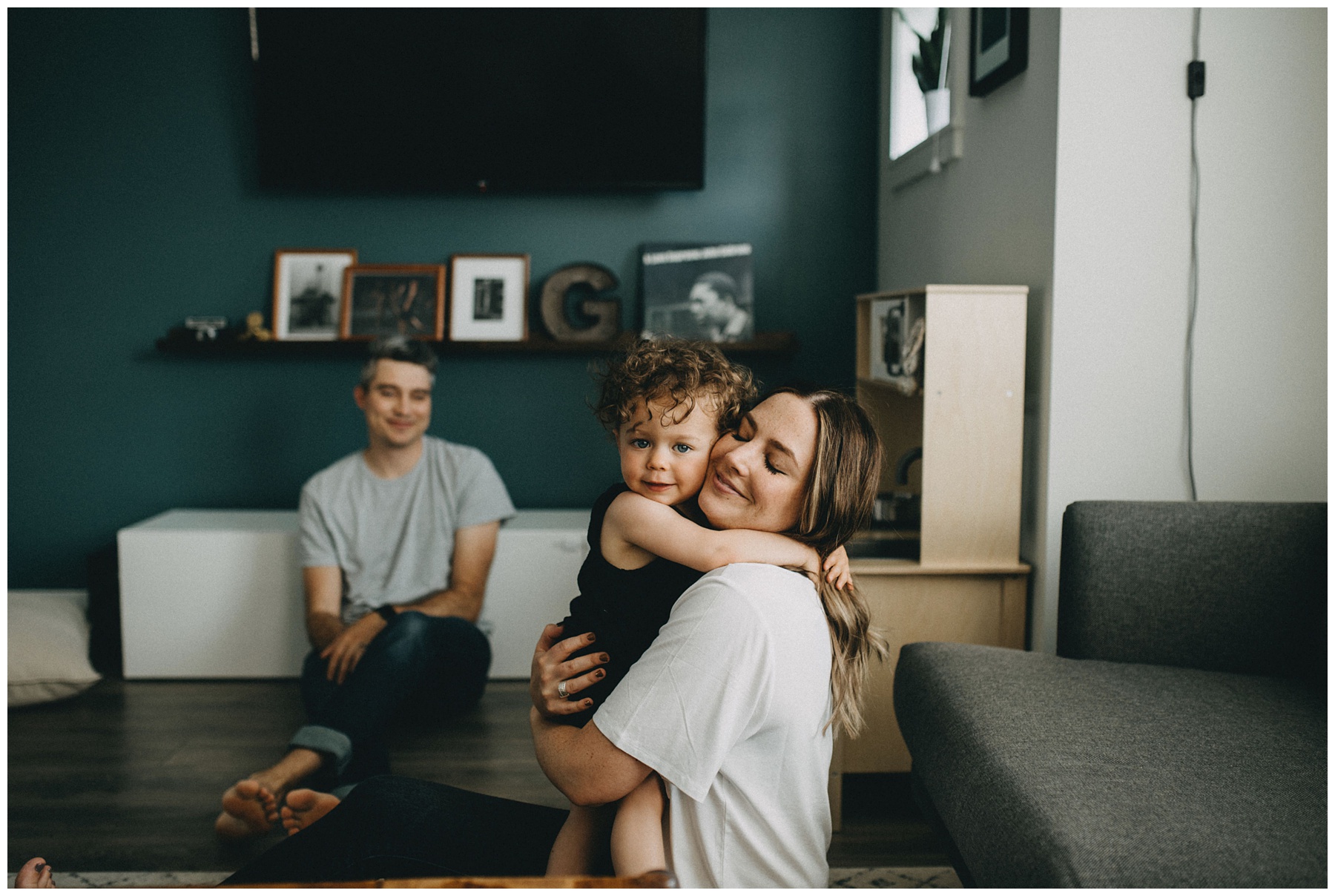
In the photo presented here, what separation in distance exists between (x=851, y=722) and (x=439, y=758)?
1475 mm

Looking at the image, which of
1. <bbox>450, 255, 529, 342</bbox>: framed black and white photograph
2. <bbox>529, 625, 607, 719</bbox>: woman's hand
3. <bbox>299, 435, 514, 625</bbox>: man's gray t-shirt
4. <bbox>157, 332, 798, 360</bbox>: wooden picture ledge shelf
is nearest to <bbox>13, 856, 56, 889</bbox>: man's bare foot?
<bbox>529, 625, 607, 719</bbox>: woman's hand

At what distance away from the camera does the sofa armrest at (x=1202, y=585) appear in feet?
5.30

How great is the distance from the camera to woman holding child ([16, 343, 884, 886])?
2.96 ft

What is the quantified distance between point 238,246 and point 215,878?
2222 mm

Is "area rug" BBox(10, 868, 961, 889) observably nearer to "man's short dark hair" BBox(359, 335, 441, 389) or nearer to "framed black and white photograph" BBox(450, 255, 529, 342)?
"man's short dark hair" BBox(359, 335, 441, 389)

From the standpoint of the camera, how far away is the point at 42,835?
193 centimetres

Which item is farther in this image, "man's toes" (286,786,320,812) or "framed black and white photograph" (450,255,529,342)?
"framed black and white photograph" (450,255,529,342)

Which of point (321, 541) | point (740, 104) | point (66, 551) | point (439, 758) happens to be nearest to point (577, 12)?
point (740, 104)

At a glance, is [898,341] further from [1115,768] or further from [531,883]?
[531,883]

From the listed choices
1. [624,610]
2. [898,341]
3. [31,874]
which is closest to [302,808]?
[31,874]

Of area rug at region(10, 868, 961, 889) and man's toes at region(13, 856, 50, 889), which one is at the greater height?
man's toes at region(13, 856, 50, 889)

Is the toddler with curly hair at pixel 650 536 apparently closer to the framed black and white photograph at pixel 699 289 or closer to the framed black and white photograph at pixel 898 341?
the framed black and white photograph at pixel 898 341

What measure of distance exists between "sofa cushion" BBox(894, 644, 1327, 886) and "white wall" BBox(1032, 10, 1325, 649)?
1.66 ft

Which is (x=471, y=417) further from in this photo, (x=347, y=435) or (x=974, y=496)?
(x=974, y=496)
